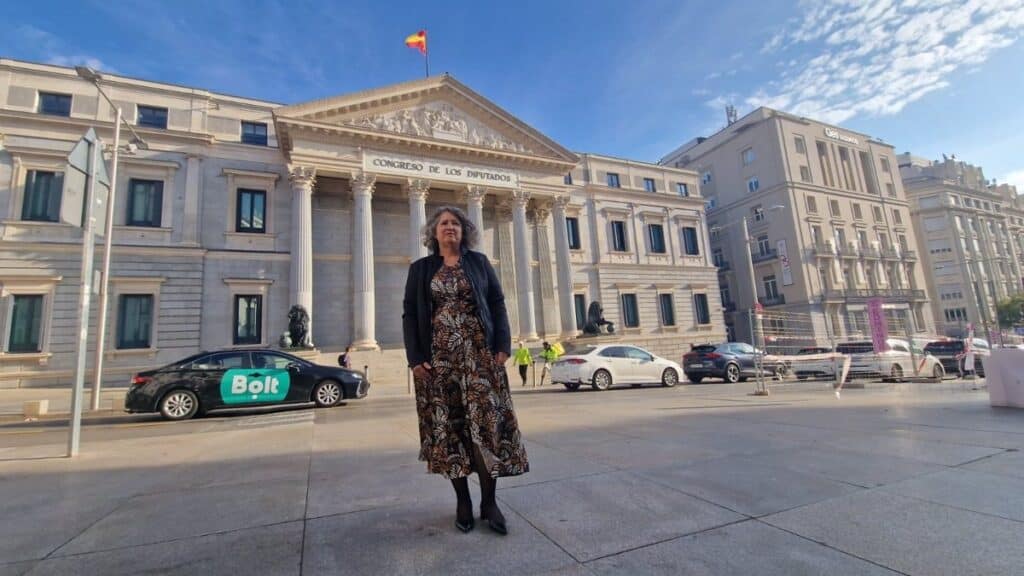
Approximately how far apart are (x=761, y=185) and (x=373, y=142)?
3640cm

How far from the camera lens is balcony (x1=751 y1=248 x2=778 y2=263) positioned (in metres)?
41.8

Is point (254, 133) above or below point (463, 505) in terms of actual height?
above

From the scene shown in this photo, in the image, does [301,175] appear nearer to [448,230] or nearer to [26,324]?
[26,324]

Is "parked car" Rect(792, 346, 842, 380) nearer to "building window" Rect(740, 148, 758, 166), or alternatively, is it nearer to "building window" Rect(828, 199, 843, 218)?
"building window" Rect(740, 148, 758, 166)

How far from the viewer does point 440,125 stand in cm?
2559

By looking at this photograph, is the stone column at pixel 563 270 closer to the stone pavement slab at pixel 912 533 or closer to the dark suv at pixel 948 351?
the dark suv at pixel 948 351

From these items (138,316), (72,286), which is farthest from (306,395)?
(72,286)

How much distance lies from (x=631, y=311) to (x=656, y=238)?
6384 millimetres

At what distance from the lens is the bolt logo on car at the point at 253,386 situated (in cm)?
998

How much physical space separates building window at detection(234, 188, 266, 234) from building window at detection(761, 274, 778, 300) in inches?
1630

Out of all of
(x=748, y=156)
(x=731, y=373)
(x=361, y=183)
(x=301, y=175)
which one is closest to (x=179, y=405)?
(x=301, y=175)

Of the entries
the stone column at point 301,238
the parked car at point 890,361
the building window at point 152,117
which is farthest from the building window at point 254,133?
the parked car at point 890,361

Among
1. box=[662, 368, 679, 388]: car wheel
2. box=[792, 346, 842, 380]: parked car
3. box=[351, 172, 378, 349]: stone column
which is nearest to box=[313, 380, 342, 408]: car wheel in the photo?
box=[351, 172, 378, 349]: stone column

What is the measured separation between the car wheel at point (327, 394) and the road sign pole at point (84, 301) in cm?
483
